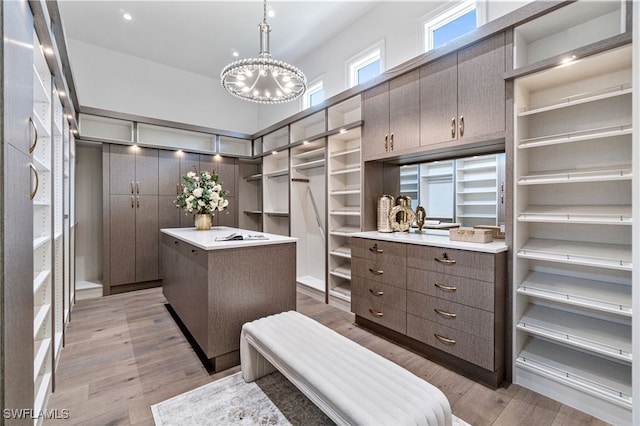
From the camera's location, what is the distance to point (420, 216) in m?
2.94

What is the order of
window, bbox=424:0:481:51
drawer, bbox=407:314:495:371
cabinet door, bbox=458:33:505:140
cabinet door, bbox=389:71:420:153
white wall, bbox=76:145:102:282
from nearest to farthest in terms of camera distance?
drawer, bbox=407:314:495:371 < cabinet door, bbox=458:33:505:140 < cabinet door, bbox=389:71:420:153 < window, bbox=424:0:481:51 < white wall, bbox=76:145:102:282

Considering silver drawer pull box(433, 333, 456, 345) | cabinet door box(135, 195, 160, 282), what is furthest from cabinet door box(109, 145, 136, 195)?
silver drawer pull box(433, 333, 456, 345)

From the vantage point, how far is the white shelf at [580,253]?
5.16ft

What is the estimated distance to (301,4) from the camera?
11.2ft

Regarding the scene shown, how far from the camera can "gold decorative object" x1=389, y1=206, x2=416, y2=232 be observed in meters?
2.92

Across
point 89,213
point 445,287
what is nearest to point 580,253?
point 445,287

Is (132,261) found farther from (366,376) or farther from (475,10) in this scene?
(475,10)

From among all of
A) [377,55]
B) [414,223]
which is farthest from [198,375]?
[377,55]

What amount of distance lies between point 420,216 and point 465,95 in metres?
1.23

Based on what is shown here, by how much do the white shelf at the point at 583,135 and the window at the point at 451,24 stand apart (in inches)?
57.8

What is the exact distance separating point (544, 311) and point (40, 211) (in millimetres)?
3633

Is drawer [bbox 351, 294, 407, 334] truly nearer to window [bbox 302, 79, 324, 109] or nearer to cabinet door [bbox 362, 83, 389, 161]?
cabinet door [bbox 362, 83, 389, 161]

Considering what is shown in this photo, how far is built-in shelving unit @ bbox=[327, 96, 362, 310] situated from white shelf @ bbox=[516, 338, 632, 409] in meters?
1.81

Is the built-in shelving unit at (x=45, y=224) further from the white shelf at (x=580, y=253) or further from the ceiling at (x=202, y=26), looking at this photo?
the white shelf at (x=580, y=253)
